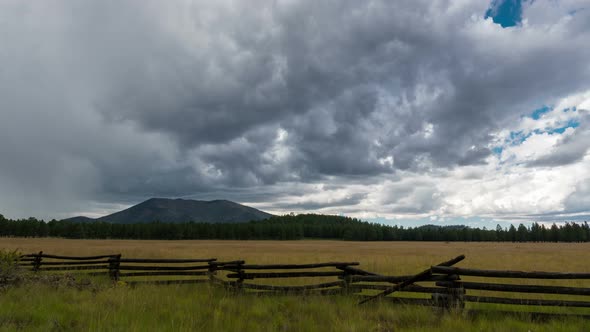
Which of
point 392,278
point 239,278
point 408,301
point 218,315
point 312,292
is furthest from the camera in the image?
point 239,278

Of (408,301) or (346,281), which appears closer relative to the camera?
(408,301)

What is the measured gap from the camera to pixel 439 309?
28.9 ft

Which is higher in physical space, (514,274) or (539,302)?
(514,274)

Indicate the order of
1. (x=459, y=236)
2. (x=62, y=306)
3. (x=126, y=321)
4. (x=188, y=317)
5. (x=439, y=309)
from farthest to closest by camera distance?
1. (x=459, y=236)
2. (x=439, y=309)
3. (x=62, y=306)
4. (x=188, y=317)
5. (x=126, y=321)

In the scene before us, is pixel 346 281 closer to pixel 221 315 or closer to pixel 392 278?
pixel 392 278

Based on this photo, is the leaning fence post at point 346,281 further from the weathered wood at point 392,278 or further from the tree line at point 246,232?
the tree line at point 246,232

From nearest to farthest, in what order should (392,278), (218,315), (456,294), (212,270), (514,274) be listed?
(218,315), (514,274), (456,294), (392,278), (212,270)

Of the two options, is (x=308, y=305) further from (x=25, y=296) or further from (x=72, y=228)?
(x=72, y=228)

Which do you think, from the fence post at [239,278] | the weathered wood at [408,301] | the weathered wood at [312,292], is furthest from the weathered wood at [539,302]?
the fence post at [239,278]

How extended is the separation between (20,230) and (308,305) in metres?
163

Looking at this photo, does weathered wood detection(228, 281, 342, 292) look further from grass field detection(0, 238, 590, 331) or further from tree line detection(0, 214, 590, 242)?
tree line detection(0, 214, 590, 242)

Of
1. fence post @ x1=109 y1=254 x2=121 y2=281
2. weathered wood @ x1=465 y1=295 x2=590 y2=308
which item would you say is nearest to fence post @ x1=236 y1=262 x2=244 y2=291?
fence post @ x1=109 y1=254 x2=121 y2=281

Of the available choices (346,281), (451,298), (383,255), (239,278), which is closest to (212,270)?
(239,278)

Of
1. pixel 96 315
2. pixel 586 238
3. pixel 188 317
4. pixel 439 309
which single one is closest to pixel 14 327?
pixel 96 315
